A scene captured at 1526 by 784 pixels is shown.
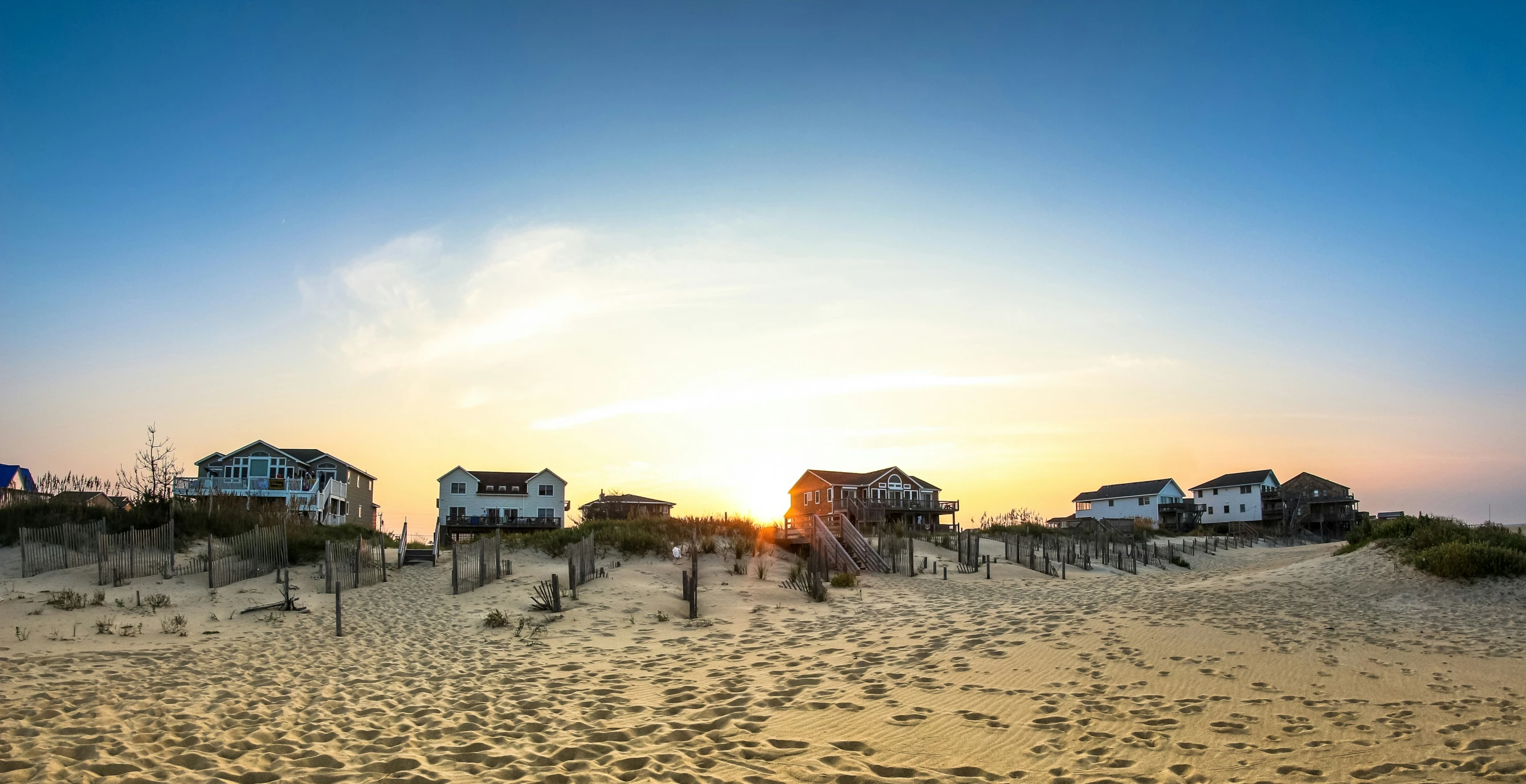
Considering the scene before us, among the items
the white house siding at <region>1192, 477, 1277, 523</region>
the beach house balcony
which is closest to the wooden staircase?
the beach house balcony

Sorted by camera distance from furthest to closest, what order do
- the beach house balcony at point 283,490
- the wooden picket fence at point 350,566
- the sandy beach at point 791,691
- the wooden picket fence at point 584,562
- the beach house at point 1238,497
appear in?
the beach house at point 1238,497, the beach house balcony at point 283,490, the wooden picket fence at point 584,562, the wooden picket fence at point 350,566, the sandy beach at point 791,691

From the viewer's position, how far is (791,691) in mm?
10016

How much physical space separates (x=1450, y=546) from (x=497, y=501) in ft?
186

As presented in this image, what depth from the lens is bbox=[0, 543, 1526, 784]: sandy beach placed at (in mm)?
7082

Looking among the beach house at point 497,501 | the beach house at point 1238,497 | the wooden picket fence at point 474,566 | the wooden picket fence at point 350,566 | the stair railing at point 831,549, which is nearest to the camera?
the wooden picket fence at point 350,566

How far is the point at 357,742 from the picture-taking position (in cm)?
792

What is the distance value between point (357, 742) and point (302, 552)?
57.9 ft

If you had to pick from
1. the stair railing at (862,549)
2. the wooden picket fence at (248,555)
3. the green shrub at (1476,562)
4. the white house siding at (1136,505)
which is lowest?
the white house siding at (1136,505)

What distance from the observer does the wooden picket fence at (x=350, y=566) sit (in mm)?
19516

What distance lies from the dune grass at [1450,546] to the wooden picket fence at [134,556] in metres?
29.8

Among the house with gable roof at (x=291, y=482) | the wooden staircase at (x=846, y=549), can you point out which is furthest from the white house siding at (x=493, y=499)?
the wooden staircase at (x=846, y=549)

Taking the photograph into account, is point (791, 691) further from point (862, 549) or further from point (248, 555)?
point (862, 549)

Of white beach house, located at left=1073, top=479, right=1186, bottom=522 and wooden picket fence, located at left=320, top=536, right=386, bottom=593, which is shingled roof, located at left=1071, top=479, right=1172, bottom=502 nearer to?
white beach house, located at left=1073, top=479, right=1186, bottom=522

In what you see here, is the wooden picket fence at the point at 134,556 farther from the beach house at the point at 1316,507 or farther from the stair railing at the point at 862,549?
the beach house at the point at 1316,507
